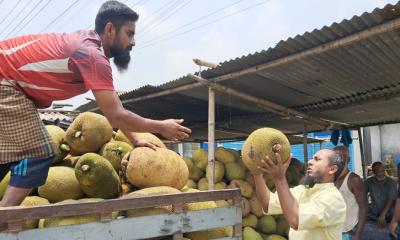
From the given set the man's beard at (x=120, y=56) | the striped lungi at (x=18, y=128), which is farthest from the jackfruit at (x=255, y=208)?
the striped lungi at (x=18, y=128)

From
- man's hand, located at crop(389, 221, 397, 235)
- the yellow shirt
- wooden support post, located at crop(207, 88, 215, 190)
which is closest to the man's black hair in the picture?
the yellow shirt

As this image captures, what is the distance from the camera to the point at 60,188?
8.83ft

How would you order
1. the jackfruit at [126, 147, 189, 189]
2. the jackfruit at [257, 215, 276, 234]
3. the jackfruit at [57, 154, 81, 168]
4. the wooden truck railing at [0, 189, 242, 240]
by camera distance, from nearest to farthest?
the wooden truck railing at [0, 189, 242, 240], the jackfruit at [126, 147, 189, 189], the jackfruit at [57, 154, 81, 168], the jackfruit at [257, 215, 276, 234]

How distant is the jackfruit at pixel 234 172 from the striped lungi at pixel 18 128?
3.48 meters

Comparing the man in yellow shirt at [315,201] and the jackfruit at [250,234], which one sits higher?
the man in yellow shirt at [315,201]

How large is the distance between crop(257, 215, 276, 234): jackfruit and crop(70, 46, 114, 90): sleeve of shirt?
11.8ft

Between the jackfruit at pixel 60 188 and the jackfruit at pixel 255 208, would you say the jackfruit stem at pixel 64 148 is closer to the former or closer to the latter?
the jackfruit at pixel 60 188

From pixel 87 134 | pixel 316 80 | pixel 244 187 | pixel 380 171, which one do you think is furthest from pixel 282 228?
pixel 87 134

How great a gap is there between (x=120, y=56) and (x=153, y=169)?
802mm

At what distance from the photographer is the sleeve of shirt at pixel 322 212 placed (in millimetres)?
2553

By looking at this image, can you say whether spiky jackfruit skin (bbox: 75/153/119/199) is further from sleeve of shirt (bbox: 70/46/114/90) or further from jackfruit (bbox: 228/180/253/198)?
jackfruit (bbox: 228/180/253/198)

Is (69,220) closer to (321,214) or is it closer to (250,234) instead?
(321,214)

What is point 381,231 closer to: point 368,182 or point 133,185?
point 368,182

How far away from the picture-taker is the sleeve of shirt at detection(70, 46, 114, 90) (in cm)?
206
